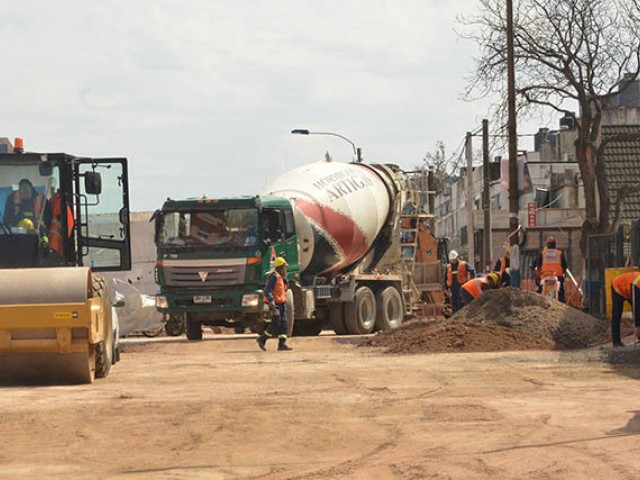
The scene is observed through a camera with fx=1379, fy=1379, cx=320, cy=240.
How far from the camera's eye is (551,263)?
29453 millimetres

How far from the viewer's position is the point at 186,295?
1121 inches

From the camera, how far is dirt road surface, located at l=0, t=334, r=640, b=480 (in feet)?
31.2

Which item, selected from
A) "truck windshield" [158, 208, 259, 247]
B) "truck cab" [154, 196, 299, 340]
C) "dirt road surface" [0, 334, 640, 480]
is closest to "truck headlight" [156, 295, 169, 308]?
Result: "truck cab" [154, 196, 299, 340]

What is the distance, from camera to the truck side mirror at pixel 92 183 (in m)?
15.8

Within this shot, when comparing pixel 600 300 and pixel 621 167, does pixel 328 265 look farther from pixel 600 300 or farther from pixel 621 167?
pixel 621 167

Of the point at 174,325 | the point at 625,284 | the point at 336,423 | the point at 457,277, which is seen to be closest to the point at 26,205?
the point at 336,423

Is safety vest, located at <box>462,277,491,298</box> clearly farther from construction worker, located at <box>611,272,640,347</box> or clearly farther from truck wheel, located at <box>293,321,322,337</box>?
construction worker, located at <box>611,272,640,347</box>

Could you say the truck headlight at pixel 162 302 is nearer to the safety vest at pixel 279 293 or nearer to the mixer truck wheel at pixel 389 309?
the safety vest at pixel 279 293

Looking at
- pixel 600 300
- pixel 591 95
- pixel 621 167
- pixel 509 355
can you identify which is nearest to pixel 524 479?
pixel 509 355

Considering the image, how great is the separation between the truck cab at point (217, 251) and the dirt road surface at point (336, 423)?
8922 millimetres

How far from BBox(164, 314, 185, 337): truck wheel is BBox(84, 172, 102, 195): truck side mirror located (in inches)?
729

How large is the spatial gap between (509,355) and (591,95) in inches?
840

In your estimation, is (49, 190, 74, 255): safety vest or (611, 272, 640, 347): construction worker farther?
(611, 272, 640, 347): construction worker

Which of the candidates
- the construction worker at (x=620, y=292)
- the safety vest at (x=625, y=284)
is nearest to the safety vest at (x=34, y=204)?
the construction worker at (x=620, y=292)
